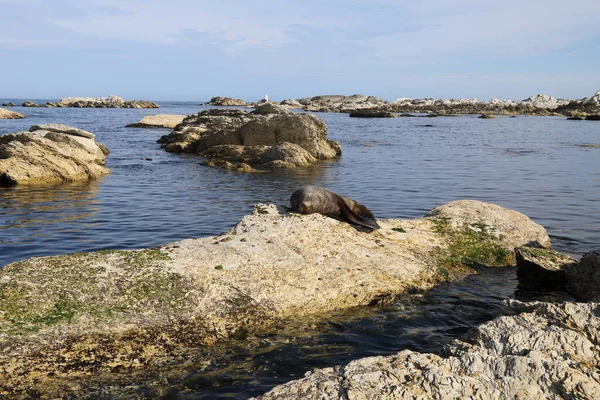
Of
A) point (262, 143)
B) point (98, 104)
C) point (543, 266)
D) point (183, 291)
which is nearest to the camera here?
point (183, 291)

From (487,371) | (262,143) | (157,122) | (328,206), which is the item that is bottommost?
(487,371)

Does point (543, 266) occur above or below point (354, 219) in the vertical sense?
below

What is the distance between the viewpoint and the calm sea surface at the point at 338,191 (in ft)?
23.7

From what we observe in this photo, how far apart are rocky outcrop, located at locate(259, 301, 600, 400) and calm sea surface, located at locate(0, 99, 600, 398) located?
1500 mm

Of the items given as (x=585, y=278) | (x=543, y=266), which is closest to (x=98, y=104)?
(x=543, y=266)

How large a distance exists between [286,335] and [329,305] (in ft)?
3.57

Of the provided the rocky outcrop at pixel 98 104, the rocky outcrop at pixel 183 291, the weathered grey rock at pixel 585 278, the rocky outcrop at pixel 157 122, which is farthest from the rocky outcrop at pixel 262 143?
the rocky outcrop at pixel 98 104

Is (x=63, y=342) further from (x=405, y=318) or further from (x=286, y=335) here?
(x=405, y=318)

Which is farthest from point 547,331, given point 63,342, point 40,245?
point 40,245

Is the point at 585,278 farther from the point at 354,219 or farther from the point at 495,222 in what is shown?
the point at 354,219

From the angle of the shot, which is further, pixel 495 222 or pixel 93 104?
pixel 93 104

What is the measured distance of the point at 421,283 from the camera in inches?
360

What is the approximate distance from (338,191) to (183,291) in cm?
1419

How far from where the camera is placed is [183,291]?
722 cm
